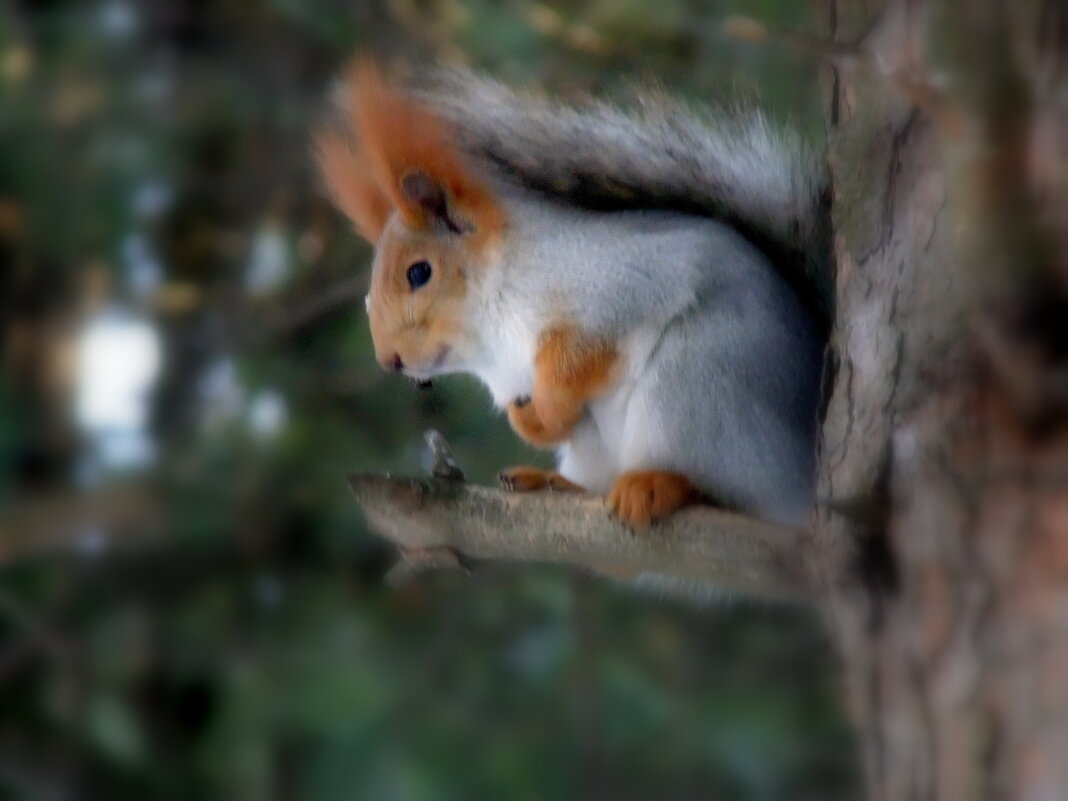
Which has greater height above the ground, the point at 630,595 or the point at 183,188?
the point at 183,188

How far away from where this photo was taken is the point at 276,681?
2604 mm

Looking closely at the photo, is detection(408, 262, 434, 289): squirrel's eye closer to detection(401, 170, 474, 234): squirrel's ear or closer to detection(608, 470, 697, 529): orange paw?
detection(401, 170, 474, 234): squirrel's ear

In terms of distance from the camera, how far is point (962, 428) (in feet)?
2.23

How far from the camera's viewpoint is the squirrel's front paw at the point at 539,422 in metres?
1.36

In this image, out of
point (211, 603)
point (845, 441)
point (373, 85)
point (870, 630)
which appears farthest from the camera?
point (211, 603)

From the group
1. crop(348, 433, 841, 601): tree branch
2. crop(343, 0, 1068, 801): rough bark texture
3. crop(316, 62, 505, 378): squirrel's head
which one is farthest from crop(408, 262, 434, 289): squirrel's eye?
crop(343, 0, 1068, 801): rough bark texture

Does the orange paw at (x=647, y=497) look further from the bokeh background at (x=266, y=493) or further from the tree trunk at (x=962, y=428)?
the bokeh background at (x=266, y=493)

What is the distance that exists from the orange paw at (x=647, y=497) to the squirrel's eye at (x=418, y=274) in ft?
1.16

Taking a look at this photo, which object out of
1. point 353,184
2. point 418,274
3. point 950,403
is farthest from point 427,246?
point 950,403

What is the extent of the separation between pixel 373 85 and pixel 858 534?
80 centimetres

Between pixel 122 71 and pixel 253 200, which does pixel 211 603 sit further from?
pixel 122 71

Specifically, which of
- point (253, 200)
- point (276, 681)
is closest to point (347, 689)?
point (276, 681)

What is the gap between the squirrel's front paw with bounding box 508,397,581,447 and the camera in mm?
1362

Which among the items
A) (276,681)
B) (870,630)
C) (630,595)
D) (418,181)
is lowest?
(276,681)
